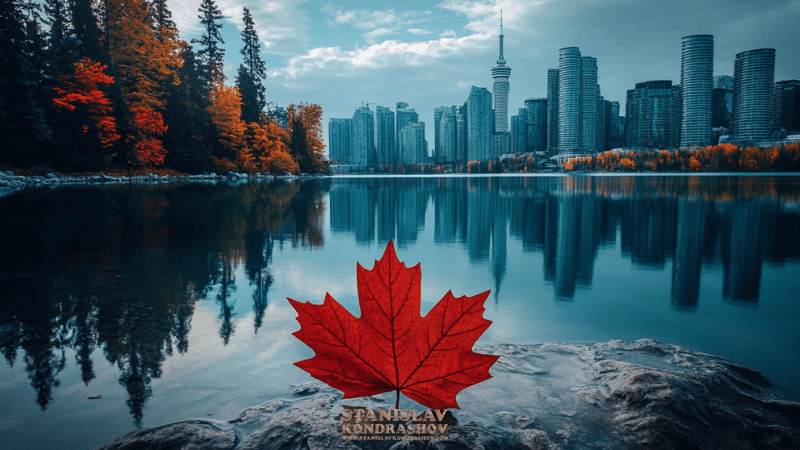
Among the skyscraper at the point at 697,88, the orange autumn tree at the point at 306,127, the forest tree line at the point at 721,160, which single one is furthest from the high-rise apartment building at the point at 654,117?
the orange autumn tree at the point at 306,127

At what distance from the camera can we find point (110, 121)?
31750mm

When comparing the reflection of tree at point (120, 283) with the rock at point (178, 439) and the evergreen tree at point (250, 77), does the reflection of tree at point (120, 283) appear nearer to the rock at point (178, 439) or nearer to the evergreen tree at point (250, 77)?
the rock at point (178, 439)

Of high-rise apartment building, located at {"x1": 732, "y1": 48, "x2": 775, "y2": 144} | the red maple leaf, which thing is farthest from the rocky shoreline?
high-rise apartment building, located at {"x1": 732, "y1": 48, "x2": 775, "y2": 144}

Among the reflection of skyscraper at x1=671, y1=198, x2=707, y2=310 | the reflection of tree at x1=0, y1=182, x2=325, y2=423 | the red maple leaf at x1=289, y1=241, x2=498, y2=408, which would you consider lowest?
the reflection of skyscraper at x1=671, y1=198, x2=707, y2=310

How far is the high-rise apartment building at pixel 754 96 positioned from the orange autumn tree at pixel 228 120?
7374 inches

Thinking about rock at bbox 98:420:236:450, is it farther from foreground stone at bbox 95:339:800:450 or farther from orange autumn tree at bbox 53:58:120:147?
orange autumn tree at bbox 53:58:120:147

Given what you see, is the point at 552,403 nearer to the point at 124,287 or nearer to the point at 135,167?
the point at 124,287

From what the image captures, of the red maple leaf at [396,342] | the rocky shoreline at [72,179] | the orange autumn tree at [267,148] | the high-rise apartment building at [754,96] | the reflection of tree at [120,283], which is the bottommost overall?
the reflection of tree at [120,283]

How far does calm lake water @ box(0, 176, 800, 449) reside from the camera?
2.90 m

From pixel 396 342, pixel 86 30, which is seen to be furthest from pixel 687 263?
pixel 86 30

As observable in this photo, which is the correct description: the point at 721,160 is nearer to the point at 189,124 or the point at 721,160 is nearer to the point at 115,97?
the point at 189,124

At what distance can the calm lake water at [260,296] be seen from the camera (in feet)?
9.52

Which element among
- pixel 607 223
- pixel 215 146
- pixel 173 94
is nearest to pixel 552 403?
pixel 607 223

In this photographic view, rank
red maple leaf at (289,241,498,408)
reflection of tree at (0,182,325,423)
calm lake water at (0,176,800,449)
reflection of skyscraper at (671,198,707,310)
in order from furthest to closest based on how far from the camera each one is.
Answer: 1. reflection of skyscraper at (671,198,707,310)
2. reflection of tree at (0,182,325,423)
3. calm lake water at (0,176,800,449)
4. red maple leaf at (289,241,498,408)
